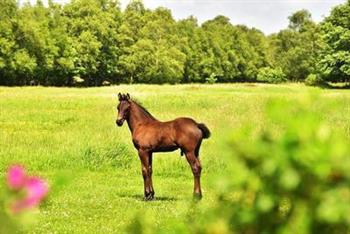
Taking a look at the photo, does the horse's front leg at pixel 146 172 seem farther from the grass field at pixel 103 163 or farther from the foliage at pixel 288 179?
the foliage at pixel 288 179

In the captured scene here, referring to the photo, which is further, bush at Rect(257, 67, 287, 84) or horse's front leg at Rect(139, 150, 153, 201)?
bush at Rect(257, 67, 287, 84)

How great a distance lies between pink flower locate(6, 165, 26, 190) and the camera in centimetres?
160

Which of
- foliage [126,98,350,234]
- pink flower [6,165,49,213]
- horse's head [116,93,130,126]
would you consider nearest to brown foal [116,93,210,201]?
horse's head [116,93,130,126]

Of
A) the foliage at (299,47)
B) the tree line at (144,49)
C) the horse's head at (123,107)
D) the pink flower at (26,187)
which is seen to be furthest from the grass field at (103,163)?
the foliage at (299,47)

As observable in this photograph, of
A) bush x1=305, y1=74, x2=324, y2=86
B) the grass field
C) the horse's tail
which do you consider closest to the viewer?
the grass field

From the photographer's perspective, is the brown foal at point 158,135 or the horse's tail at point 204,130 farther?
the brown foal at point 158,135

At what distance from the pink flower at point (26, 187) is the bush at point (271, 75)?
101164 millimetres

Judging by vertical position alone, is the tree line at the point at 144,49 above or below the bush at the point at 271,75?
above

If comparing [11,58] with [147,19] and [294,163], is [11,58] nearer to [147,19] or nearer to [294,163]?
[147,19]

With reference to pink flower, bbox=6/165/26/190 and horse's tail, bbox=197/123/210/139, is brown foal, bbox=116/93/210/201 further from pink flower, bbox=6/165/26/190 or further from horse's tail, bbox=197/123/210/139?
pink flower, bbox=6/165/26/190

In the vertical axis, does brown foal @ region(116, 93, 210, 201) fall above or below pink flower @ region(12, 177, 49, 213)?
below

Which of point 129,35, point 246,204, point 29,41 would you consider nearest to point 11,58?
point 29,41

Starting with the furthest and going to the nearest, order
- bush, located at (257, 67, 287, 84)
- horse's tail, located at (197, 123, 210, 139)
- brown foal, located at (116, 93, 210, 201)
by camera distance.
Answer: bush, located at (257, 67, 287, 84) → brown foal, located at (116, 93, 210, 201) → horse's tail, located at (197, 123, 210, 139)

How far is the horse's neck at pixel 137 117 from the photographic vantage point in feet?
47.1
